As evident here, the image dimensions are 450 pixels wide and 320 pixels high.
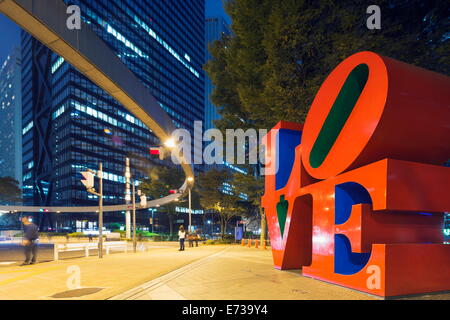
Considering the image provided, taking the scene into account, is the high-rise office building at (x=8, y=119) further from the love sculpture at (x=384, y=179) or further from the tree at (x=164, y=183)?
the love sculpture at (x=384, y=179)

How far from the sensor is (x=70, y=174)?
65.6 metres

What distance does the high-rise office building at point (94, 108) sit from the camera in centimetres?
6681

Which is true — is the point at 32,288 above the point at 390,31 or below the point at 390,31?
below

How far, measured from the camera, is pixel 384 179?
5.47 meters

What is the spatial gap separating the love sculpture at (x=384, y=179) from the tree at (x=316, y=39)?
17.0 feet

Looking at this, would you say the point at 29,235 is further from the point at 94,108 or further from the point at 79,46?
the point at 94,108

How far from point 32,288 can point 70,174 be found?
6690 centimetres

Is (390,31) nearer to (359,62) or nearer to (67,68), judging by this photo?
(359,62)

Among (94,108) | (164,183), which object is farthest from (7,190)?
(164,183)

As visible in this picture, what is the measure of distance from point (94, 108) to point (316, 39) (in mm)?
70308

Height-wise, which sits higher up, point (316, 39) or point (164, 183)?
point (316, 39)

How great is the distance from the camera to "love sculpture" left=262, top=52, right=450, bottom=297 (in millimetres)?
5566

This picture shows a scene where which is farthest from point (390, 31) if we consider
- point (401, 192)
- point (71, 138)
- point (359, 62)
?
point (71, 138)
